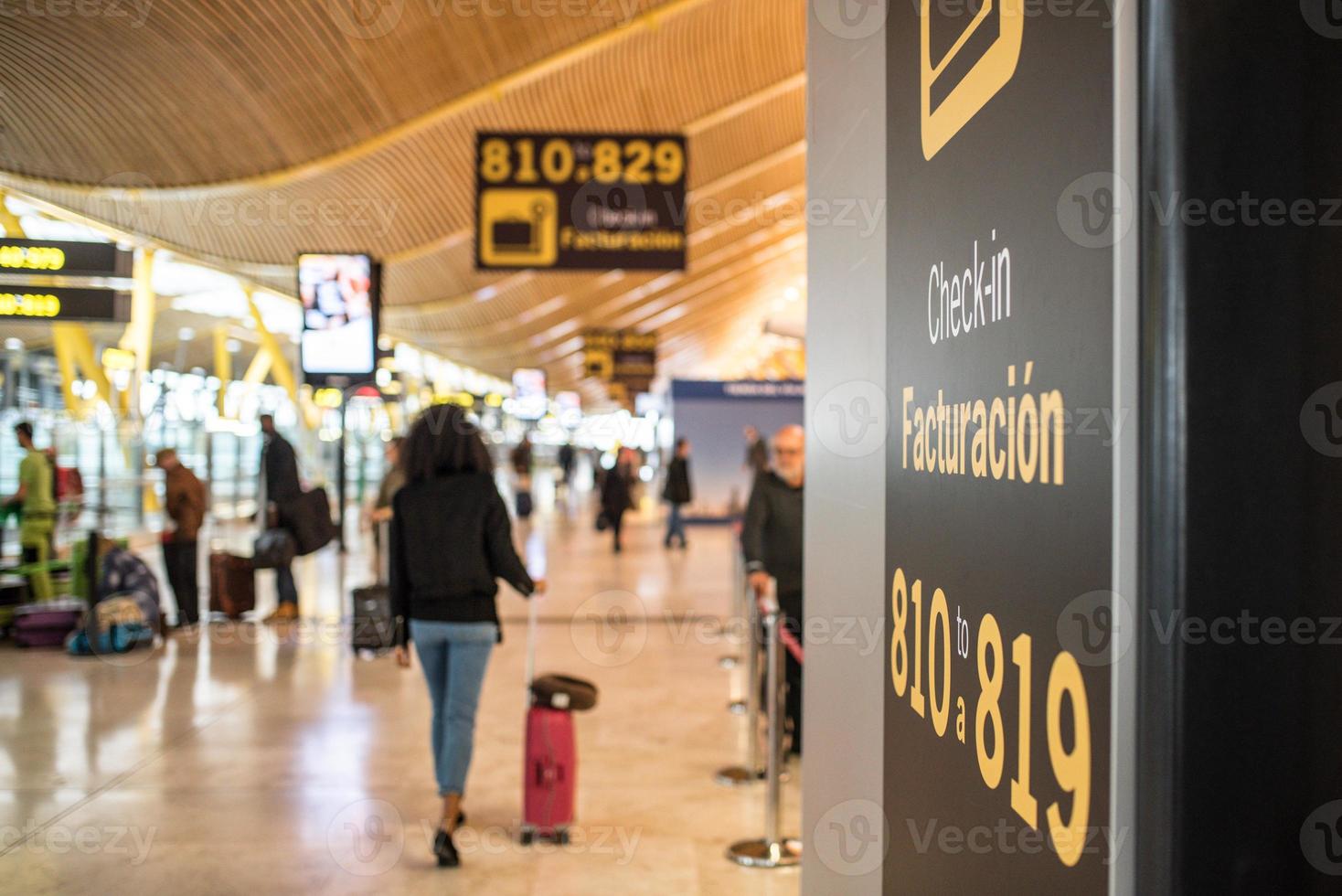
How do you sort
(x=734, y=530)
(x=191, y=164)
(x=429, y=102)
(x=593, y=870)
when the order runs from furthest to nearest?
(x=429, y=102)
(x=191, y=164)
(x=734, y=530)
(x=593, y=870)

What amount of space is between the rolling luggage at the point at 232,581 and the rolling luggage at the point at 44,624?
125 centimetres

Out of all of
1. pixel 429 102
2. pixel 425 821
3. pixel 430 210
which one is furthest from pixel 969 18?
pixel 430 210

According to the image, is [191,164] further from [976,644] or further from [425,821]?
[976,644]

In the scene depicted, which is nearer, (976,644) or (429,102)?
(976,644)

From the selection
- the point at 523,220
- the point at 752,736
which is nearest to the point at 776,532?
the point at 752,736

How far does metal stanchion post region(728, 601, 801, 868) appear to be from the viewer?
18.2 feet

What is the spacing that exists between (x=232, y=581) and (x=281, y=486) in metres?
1.05

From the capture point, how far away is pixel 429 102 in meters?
16.0

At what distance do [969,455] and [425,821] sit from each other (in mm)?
5155
